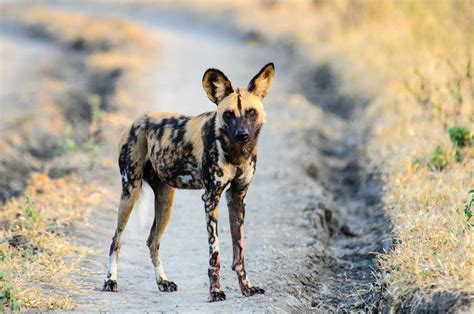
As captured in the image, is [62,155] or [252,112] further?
[62,155]

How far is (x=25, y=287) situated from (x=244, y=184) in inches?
56.7

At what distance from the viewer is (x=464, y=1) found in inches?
368

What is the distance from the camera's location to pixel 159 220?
18.8 feet

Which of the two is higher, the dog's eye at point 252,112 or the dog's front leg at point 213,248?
the dog's eye at point 252,112

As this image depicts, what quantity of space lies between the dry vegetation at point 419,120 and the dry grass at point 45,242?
200 centimetres

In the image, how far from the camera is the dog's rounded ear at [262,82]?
204 inches

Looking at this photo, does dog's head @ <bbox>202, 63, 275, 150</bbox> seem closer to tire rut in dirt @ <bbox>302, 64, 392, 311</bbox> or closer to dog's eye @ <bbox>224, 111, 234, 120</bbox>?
dog's eye @ <bbox>224, 111, 234, 120</bbox>

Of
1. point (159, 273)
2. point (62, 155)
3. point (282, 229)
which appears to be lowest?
point (159, 273)

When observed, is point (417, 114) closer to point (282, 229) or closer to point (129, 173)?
point (282, 229)

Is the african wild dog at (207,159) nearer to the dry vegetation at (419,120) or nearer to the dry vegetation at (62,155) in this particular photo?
the dry vegetation at (62,155)

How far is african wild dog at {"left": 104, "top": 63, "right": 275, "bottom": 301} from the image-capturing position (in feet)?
16.6

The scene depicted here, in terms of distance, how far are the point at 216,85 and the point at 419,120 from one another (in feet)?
16.0

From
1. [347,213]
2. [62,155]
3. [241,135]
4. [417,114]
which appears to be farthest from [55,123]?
[241,135]

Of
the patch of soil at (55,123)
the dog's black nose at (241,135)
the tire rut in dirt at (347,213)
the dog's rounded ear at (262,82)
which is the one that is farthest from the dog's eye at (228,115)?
the patch of soil at (55,123)
